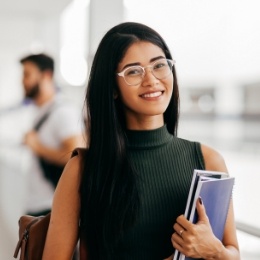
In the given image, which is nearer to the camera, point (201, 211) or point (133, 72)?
point (201, 211)

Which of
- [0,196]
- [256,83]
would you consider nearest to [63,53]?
[0,196]

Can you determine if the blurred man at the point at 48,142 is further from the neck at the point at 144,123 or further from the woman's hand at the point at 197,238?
the woman's hand at the point at 197,238

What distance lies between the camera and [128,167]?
1.33 meters

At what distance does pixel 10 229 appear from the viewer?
4.46 metres

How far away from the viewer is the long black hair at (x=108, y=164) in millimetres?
1310

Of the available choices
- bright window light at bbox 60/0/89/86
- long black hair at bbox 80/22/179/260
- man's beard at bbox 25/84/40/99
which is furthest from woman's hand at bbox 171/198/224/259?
bright window light at bbox 60/0/89/86

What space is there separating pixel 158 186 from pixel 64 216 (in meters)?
0.26

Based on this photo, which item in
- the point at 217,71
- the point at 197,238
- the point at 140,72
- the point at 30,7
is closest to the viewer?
the point at 197,238

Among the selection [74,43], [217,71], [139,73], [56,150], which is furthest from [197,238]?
[74,43]

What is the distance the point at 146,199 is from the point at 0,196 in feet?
13.5

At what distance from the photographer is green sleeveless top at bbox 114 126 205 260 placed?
1.31 metres

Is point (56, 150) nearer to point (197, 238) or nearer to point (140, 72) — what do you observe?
point (140, 72)

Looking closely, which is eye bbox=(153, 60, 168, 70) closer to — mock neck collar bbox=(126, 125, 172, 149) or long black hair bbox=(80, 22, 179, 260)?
long black hair bbox=(80, 22, 179, 260)

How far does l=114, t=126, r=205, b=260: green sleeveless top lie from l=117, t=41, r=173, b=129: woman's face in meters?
0.09
